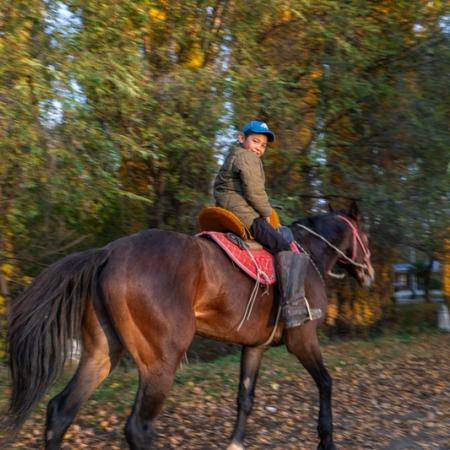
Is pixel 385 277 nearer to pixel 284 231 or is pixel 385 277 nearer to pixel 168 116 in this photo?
pixel 168 116

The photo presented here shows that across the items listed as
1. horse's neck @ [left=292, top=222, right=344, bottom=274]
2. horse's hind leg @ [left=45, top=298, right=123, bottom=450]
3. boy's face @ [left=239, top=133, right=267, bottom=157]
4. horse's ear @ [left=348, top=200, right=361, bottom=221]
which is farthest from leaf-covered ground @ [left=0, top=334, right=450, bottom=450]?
boy's face @ [left=239, top=133, right=267, bottom=157]

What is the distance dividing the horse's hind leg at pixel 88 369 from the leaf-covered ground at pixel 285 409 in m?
1.19

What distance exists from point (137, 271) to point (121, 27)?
4.92 meters

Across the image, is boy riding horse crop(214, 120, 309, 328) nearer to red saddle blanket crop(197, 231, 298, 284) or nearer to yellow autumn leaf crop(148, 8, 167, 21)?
red saddle blanket crop(197, 231, 298, 284)

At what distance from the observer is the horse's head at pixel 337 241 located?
7.24 m

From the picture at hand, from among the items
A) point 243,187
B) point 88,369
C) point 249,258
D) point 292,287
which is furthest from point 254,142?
point 88,369

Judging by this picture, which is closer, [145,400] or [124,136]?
[145,400]

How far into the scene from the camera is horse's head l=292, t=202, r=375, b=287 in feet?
23.7

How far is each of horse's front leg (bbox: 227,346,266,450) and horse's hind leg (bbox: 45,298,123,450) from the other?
1.52 meters

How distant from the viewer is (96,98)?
877 cm

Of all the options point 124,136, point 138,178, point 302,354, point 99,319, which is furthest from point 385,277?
point 99,319

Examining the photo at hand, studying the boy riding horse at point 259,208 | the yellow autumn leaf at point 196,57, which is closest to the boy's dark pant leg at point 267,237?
the boy riding horse at point 259,208

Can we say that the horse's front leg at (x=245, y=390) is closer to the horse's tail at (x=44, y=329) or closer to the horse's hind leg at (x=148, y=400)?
the horse's hind leg at (x=148, y=400)

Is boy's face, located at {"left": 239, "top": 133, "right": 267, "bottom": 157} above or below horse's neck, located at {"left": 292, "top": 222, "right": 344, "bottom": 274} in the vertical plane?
above
